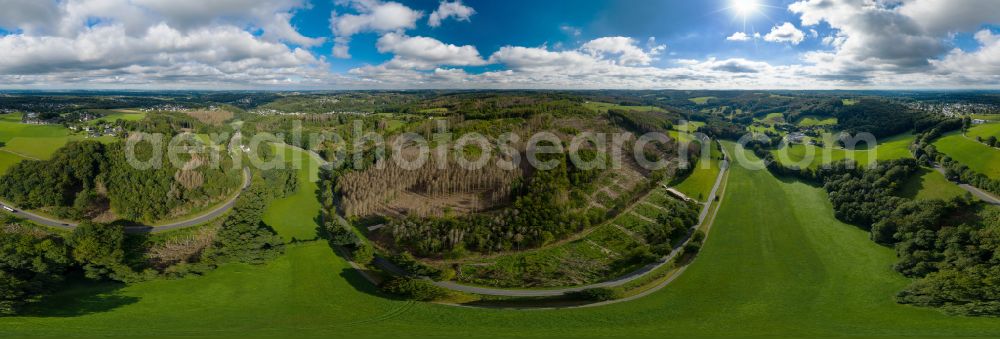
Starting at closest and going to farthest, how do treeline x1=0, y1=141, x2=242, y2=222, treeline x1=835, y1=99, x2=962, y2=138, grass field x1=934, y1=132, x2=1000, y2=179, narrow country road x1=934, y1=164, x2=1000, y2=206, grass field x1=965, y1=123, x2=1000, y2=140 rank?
1. narrow country road x1=934, y1=164, x2=1000, y2=206
2. treeline x1=0, y1=141, x2=242, y2=222
3. grass field x1=934, y1=132, x2=1000, y2=179
4. grass field x1=965, y1=123, x2=1000, y2=140
5. treeline x1=835, y1=99, x2=962, y2=138

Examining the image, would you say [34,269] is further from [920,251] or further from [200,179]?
[920,251]

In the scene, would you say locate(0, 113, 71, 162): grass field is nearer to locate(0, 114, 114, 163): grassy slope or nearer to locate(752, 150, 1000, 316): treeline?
locate(0, 114, 114, 163): grassy slope

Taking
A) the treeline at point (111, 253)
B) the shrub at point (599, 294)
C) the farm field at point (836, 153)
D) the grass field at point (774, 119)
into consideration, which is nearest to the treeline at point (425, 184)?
the treeline at point (111, 253)

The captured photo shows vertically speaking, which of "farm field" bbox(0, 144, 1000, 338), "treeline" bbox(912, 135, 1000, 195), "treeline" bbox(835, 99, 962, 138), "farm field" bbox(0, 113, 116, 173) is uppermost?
"treeline" bbox(835, 99, 962, 138)

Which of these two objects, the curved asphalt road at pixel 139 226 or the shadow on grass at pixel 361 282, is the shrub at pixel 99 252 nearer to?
the curved asphalt road at pixel 139 226

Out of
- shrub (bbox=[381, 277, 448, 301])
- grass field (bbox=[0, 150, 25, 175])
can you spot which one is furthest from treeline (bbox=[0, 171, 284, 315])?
shrub (bbox=[381, 277, 448, 301])

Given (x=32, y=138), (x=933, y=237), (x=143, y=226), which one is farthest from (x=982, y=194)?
(x=32, y=138)

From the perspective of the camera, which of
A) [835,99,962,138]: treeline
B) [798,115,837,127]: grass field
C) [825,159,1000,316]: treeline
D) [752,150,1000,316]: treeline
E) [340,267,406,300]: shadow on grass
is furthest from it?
[798,115,837,127]: grass field
